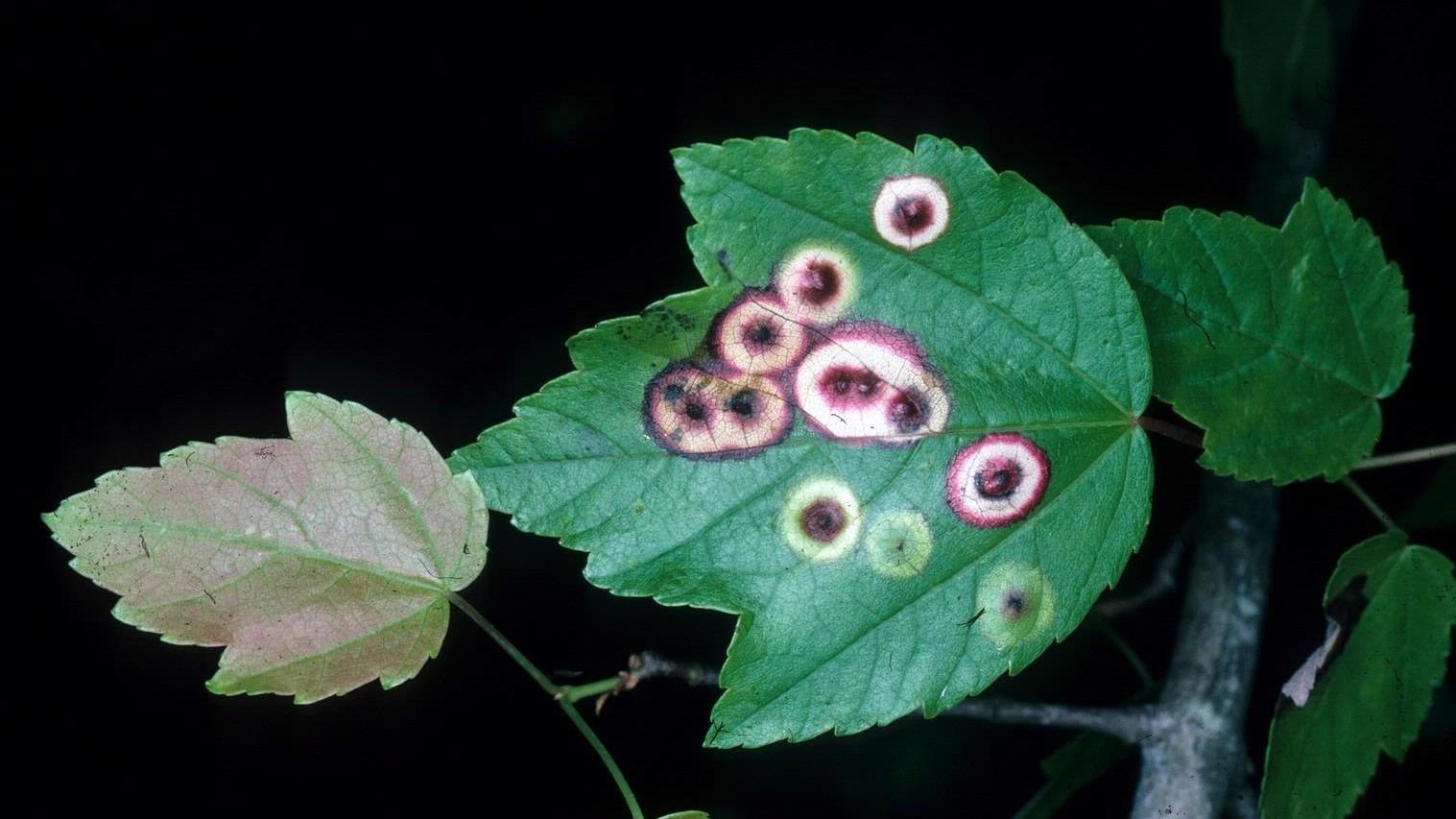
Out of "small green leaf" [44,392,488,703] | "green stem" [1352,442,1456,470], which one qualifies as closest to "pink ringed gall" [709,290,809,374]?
"small green leaf" [44,392,488,703]

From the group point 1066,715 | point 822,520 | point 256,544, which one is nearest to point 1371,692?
point 1066,715

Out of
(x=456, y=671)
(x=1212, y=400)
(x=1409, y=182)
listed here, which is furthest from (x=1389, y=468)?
(x=456, y=671)

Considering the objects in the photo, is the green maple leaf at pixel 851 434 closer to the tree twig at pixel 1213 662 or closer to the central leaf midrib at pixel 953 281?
the central leaf midrib at pixel 953 281

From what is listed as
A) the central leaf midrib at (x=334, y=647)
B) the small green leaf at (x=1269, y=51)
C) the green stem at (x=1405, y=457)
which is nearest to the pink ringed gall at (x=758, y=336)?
the central leaf midrib at (x=334, y=647)

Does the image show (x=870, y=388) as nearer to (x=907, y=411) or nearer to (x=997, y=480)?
(x=907, y=411)

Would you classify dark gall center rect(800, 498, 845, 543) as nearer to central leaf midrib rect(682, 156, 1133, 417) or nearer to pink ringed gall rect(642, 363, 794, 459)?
pink ringed gall rect(642, 363, 794, 459)
